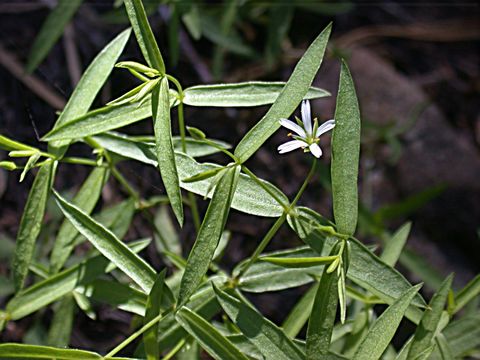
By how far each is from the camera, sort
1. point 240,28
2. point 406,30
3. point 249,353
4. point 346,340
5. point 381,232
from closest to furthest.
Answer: point 249,353 < point 346,340 < point 381,232 < point 240,28 < point 406,30

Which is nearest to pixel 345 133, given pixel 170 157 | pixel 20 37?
pixel 170 157

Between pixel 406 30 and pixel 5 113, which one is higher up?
pixel 406 30

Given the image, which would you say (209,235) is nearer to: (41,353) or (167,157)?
(167,157)

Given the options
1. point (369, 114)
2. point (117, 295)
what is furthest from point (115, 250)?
point (369, 114)

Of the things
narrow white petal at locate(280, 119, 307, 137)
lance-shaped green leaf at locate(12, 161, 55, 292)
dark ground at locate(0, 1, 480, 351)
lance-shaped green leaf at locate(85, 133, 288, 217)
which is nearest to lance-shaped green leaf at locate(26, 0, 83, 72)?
dark ground at locate(0, 1, 480, 351)

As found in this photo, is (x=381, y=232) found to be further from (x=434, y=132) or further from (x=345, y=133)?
(x=345, y=133)

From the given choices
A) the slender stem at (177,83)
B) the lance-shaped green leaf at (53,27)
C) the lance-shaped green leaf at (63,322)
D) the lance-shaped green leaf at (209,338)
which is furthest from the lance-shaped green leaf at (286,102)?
the lance-shaped green leaf at (53,27)

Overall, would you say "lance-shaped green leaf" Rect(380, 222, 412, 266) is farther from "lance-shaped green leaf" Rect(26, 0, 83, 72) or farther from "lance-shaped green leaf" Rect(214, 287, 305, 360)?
"lance-shaped green leaf" Rect(26, 0, 83, 72)
